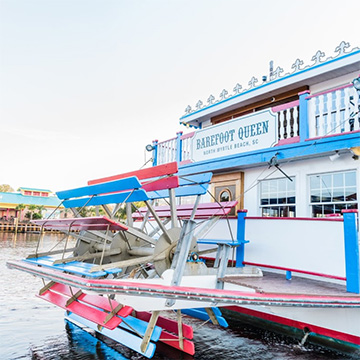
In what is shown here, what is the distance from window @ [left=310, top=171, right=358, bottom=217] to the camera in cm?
577

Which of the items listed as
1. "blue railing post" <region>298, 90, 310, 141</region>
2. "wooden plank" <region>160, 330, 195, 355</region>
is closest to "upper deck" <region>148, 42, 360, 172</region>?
"blue railing post" <region>298, 90, 310, 141</region>

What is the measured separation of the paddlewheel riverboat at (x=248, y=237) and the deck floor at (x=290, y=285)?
2cm

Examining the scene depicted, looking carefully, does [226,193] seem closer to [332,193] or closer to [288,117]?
[288,117]

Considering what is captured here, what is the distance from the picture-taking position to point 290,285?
15.6 ft

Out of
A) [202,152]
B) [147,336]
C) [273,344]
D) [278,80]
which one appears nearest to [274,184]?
[202,152]

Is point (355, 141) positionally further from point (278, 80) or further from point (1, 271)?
point (1, 271)

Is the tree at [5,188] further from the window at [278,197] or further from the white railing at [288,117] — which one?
the white railing at [288,117]

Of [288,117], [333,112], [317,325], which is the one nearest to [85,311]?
[317,325]

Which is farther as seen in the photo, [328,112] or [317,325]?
[328,112]

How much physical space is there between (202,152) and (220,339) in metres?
3.98

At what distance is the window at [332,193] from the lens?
18.9 ft

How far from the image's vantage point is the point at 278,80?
7680 mm

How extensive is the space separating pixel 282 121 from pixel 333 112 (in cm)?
91

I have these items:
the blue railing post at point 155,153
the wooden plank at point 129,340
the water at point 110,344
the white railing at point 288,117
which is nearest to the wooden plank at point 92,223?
the wooden plank at point 129,340
